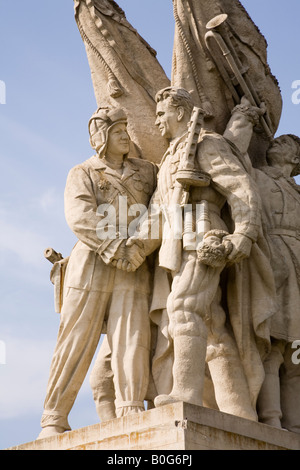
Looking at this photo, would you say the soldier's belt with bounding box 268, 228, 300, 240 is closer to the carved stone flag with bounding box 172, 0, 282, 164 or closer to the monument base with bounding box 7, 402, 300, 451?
the carved stone flag with bounding box 172, 0, 282, 164

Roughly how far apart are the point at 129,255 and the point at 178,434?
1.97 meters

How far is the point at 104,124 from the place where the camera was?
9.73 m

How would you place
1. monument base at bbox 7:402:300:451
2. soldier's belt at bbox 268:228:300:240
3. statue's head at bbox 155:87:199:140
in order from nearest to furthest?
monument base at bbox 7:402:300:451, statue's head at bbox 155:87:199:140, soldier's belt at bbox 268:228:300:240

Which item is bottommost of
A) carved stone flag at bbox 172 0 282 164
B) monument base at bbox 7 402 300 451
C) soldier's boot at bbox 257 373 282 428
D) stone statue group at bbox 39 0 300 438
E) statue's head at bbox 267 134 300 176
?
monument base at bbox 7 402 300 451

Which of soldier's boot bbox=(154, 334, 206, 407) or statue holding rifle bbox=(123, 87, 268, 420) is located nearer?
soldier's boot bbox=(154, 334, 206, 407)

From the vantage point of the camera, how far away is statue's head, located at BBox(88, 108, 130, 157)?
9.72 m

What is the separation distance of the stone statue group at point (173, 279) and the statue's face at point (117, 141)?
12 mm

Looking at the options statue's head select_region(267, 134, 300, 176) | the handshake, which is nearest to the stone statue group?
the handshake

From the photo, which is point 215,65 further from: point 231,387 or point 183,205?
point 231,387

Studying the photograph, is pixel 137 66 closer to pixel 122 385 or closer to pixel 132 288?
pixel 132 288

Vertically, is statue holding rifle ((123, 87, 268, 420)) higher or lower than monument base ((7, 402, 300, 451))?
higher

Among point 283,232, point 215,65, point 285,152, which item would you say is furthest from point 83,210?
point 285,152

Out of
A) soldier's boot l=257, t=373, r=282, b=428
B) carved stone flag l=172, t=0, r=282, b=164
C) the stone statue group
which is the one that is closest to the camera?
the stone statue group

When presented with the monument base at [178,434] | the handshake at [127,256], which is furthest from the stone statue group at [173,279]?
the monument base at [178,434]
